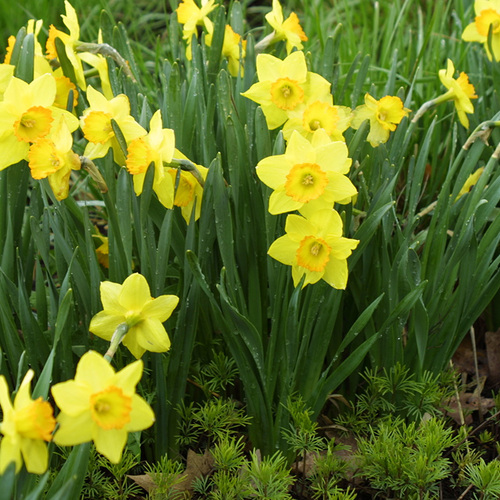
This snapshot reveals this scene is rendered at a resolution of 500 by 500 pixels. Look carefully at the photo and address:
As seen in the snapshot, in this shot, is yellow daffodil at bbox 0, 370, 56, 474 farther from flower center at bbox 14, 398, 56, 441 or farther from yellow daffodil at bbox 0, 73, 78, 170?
yellow daffodil at bbox 0, 73, 78, 170

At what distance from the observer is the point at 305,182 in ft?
4.12

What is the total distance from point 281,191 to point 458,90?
0.82m

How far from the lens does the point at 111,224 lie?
1.42m

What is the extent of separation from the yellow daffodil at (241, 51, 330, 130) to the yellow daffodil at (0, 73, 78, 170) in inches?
16.9

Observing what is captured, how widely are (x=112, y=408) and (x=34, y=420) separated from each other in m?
0.11

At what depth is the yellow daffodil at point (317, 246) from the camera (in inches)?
50.9

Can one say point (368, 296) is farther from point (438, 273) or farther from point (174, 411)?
point (174, 411)

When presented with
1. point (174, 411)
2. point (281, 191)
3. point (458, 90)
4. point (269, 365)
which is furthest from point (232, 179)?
point (458, 90)

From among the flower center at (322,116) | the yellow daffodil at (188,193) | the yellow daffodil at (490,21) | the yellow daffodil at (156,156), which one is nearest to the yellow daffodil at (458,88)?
the yellow daffodil at (490,21)

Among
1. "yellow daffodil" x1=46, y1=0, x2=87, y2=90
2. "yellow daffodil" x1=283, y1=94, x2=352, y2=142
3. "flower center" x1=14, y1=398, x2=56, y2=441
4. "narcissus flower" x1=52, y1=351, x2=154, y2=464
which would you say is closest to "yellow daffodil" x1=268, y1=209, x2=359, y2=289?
"yellow daffodil" x1=283, y1=94, x2=352, y2=142

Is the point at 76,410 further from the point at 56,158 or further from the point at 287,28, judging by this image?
the point at 287,28

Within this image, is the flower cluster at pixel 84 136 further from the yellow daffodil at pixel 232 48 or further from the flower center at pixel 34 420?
the yellow daffodil at pixel 232 48

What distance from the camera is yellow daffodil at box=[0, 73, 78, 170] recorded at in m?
1.30

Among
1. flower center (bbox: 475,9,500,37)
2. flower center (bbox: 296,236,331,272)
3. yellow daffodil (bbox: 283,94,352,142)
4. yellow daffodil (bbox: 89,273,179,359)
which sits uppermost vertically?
flower center (bbox: 475,9,500,37)
